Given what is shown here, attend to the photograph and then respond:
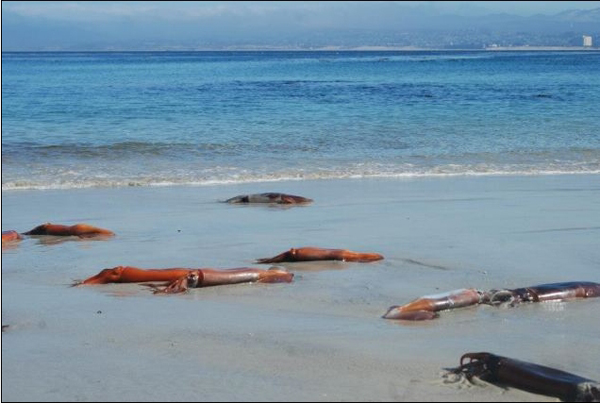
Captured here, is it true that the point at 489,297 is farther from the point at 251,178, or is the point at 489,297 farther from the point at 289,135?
the point at 289,135

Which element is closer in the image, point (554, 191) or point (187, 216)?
point (187, 216)

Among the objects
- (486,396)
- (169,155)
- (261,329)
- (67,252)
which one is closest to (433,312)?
(261,329)

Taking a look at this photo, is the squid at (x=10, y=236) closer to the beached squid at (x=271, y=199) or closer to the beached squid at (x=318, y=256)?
the beached squid at (x=318, y=256)

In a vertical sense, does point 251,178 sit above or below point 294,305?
below

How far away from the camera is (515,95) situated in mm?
33062

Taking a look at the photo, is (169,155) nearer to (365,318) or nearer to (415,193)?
(415,193)

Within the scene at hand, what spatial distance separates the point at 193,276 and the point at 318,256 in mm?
1344

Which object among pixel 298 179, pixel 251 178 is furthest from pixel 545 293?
pixel 251 178

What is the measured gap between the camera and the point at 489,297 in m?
6.50

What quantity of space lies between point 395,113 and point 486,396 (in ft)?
70.5

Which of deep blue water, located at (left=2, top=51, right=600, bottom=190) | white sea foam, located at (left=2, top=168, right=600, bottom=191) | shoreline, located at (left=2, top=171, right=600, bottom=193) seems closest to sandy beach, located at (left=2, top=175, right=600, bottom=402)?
shoreline, located at (left=2, top=171, right=600, bottom=193)

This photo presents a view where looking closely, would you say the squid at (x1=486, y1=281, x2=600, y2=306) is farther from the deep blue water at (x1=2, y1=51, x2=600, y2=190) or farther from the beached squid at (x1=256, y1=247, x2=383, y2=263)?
the deep blue water at (x1=2, y1=51, x2=600, y2=190)

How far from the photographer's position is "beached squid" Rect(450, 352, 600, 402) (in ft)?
14.6

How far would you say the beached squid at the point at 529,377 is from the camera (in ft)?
14.6
